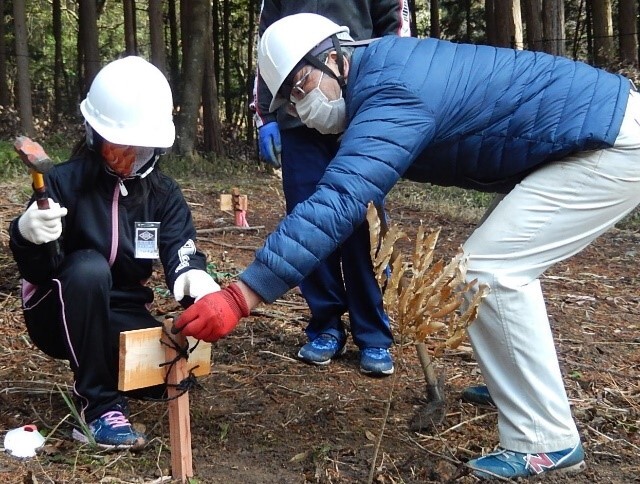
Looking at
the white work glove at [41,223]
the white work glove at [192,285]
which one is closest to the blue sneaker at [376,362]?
the white work glove at [192,285]

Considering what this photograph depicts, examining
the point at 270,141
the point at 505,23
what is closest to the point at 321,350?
the point at 270,141

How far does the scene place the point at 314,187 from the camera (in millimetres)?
3281

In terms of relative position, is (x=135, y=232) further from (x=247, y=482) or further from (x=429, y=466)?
(x=429, y=466)

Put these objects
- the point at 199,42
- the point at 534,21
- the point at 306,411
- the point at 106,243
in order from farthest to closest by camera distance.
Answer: the point at 199,42 < the point at 534,21 < the point at 306,411 < the point at 106,243

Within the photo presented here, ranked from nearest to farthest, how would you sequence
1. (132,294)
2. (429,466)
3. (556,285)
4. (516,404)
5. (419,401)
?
(516,404)
(429,466)
(132,294)
(419,401)
(556,285)

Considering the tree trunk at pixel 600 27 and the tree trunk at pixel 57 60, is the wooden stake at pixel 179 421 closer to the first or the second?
the tree trunk at pixel 600 27

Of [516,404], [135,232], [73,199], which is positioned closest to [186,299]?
[135,232]

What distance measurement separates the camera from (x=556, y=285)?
16.3 ft

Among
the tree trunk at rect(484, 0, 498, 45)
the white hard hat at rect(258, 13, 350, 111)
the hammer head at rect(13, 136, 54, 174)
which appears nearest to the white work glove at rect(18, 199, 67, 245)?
the hammer head at rect(13, 136, 54, 174)

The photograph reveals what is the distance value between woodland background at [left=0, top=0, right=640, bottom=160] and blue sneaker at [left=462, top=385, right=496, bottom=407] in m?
6.35

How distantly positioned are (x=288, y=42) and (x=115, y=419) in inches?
49.8

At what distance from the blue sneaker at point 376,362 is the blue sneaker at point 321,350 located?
15 centimetres

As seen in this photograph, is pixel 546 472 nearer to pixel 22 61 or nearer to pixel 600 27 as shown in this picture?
pixel 600 27

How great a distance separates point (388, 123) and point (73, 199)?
1.07 meters
